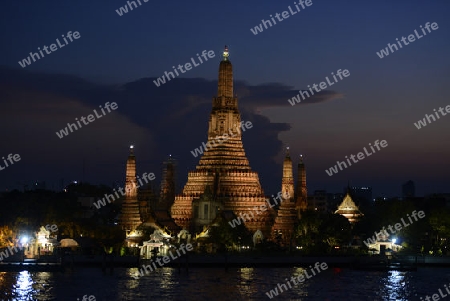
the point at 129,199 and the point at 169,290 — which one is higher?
the point at 129,199

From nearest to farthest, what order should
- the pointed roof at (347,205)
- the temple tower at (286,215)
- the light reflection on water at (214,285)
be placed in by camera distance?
the light reflection on water at (214,285) < the temple tower at (286,215) < the pointed roof at (347,205)

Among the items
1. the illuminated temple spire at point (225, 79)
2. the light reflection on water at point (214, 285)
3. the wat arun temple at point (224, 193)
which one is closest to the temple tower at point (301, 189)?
the wat arun temple at point (224, 193)

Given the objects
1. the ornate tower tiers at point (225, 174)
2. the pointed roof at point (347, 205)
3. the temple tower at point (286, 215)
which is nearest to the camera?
the temple tower at point (286, 215)

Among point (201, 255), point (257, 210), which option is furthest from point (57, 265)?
point (257, 210)

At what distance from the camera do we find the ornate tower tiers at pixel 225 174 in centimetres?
10744

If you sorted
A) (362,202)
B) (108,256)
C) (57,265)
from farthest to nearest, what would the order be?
(362,202) < (108,256) < (57,265)

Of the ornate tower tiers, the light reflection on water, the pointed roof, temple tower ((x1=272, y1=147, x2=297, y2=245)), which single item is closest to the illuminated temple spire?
the ornate tower tiers

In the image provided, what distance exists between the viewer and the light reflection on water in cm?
6750

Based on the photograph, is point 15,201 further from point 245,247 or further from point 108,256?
point 245,247

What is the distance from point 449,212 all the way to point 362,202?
8801 centimetres

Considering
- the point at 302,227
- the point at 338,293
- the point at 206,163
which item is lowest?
the point at 338,293

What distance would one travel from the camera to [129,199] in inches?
4203

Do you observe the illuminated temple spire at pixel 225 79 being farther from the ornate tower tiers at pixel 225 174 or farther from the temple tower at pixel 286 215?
the temple tower at pixel 286 215

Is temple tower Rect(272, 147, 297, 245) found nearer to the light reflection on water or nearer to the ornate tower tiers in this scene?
the ornate tower tiers
